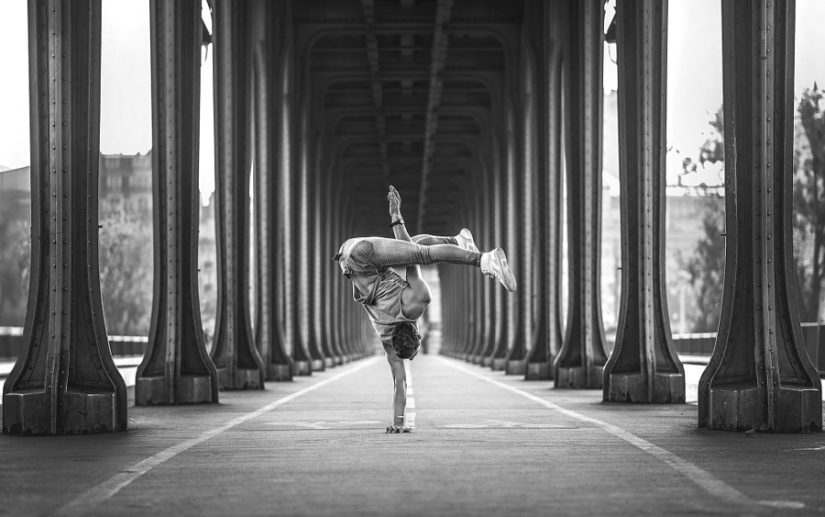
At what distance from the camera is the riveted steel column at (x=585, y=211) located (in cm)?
2405

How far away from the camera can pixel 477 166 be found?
188 feet

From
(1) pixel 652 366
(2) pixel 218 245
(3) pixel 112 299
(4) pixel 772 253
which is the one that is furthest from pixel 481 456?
(3) pixel 112 299

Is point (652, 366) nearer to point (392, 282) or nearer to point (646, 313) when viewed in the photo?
point (646, 313)

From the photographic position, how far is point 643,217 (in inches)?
739

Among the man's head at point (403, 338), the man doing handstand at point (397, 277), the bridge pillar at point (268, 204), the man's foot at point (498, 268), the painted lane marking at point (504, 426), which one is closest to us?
the man's foot at point (498, 268)

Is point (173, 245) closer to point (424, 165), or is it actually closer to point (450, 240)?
point (450, 240)

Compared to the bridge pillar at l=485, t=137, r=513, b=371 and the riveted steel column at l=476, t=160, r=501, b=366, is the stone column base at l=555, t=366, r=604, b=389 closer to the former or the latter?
the bridge pillar at l=485, t=137, r=513, b=371

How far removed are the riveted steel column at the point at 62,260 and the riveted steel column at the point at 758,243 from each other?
20.6 feet

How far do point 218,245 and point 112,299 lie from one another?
17078 mm

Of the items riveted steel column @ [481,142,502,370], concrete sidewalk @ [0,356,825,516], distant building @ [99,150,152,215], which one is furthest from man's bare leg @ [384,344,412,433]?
riveted steel column @ [481,142,502,370]

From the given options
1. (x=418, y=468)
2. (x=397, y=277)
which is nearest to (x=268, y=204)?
(x=397, y=277)

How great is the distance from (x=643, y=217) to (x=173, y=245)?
23.2 ft

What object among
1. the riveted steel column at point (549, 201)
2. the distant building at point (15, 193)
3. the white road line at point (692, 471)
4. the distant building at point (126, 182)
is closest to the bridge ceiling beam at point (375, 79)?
the riveted steel column at point (549, 201)

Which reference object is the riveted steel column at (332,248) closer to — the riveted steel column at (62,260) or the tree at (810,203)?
the tree at (810,203)
